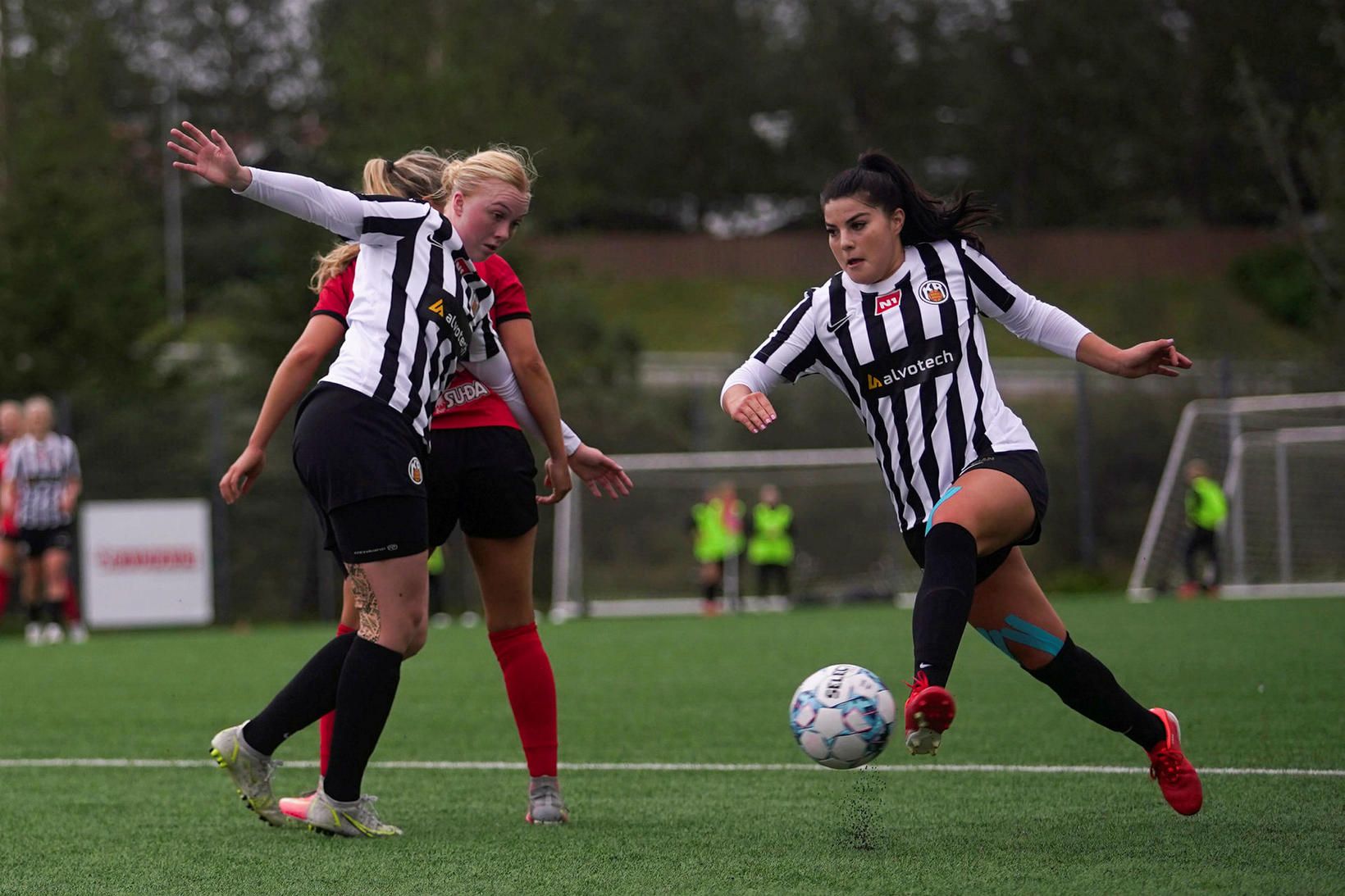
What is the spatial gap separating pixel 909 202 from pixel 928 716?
4.89ft

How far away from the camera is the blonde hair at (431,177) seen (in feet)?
14.6

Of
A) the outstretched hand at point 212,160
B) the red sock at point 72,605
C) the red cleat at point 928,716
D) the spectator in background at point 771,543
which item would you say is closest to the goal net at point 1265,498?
the spectator in background at point 771,543

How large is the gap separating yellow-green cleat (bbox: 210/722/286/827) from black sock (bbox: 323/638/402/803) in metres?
0.32

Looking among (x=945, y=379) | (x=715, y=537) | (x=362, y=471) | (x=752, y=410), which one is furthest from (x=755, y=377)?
(x=715, y=537)

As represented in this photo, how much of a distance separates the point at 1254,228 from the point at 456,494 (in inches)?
1703

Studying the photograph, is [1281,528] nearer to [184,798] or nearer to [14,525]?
[14,525]

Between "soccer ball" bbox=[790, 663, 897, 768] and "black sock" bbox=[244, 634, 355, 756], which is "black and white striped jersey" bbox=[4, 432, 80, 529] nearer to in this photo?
"black sock" bbox=[244, 634, 355, 756]

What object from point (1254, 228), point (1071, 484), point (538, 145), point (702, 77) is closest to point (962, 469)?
point (1071, 484)

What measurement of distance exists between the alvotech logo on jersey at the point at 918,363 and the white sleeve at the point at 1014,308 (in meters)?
0.25

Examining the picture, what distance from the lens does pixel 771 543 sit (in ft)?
64.8

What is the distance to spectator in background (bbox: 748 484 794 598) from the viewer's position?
1964 centimetres

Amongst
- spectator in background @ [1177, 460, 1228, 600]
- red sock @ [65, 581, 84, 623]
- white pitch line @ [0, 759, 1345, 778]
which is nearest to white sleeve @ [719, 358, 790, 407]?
white pitch line @ [0, 759, 1345, 778]

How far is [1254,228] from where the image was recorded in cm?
4400

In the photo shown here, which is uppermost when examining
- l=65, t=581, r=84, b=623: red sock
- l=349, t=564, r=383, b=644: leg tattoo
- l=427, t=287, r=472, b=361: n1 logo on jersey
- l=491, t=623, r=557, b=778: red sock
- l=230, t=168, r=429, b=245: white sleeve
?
l=230, t=168, r=429, b=245: white sleeve
